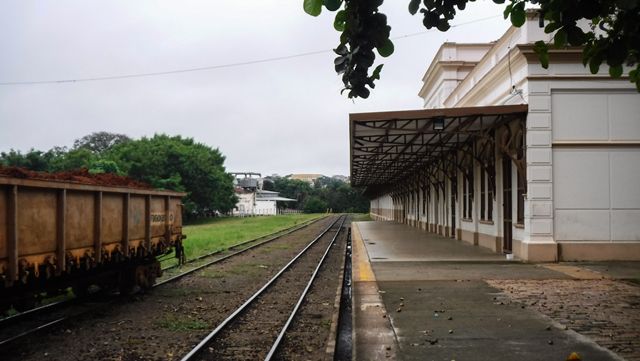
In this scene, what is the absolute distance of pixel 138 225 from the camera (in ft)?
33.9

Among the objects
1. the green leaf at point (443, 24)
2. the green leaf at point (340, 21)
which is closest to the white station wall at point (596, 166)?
the green leaf at point (443, 24)

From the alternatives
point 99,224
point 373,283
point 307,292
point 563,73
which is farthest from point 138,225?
point 563,73

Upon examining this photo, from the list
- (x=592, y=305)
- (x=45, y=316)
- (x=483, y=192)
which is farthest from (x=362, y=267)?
(x=45, y=316)

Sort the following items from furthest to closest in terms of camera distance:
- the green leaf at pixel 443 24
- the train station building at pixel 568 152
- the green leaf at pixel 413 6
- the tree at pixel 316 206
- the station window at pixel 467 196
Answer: the tree at pixel 316 206, the station window at pixel 467 196, the train station building at pixel 568 152, the green leaf at pixel 443 24, the green leaf at pixel 413 6

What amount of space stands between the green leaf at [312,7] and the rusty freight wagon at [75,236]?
446 centimetres

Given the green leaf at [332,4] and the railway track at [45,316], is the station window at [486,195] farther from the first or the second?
the green leaf at [332,4]

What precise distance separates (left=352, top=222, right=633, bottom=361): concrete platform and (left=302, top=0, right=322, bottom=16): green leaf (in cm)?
382

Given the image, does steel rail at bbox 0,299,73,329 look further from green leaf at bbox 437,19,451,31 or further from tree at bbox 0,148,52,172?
tree at bbox 0,148,52,172

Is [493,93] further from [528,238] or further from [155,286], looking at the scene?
[155,286]

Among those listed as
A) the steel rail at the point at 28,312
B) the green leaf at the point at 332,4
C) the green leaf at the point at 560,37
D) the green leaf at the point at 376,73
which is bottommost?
the steel rail at the point at 28,312

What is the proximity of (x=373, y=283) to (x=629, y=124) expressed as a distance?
7897 mm

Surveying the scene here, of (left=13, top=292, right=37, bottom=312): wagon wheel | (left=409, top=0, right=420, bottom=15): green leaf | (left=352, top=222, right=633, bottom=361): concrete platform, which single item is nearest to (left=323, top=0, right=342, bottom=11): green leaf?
(left=409, top=0, right=420, bottom=15): green leaf

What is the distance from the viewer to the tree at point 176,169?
5862cm

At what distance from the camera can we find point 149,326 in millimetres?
8469
